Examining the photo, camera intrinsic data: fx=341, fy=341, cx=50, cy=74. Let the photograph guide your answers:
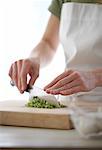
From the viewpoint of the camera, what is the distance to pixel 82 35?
1.06m

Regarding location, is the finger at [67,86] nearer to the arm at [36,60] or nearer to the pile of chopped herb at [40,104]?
the pile of chopped herb at [40,104]

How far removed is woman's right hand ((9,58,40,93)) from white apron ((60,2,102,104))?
0.13m

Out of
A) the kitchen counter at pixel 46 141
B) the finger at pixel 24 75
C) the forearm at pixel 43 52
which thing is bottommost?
the kitchen counter at pixel 46 141

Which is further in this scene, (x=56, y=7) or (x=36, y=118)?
(x=56, y=7)

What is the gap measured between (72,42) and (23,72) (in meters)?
0.22

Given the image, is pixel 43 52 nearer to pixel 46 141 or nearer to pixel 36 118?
pixel 36 118

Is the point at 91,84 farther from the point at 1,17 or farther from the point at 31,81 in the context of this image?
the point at 1,17

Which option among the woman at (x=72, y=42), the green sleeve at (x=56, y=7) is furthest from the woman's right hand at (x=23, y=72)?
the green sleeve at (x=56, y=7)

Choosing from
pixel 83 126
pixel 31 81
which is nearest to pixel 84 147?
pixel 83 126

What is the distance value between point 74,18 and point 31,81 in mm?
284

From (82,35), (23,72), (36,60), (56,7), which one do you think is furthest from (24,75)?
(56,7)

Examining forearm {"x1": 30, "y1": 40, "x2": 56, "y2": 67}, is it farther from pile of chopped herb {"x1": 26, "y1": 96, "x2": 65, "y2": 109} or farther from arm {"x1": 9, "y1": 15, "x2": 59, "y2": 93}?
pile of chopped herb {"x1": 26, "y1": 96, "x2": 65, "y2": 109}

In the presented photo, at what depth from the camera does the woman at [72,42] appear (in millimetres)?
962

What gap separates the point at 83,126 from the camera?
0.48 metres
